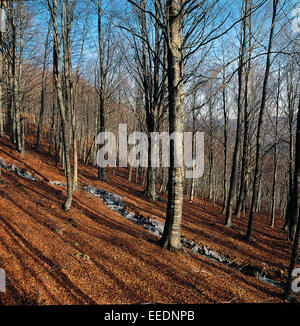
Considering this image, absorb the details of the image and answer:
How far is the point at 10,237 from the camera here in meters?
3.90

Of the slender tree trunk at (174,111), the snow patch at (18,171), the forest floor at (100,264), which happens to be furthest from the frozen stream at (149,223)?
the slender tree trunk at (174,111)

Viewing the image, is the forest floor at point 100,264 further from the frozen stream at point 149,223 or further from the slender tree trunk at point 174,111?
the slender tree trunk at point 174,111

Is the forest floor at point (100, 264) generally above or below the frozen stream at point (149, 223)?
above

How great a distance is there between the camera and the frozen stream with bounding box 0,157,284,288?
5.32 meters

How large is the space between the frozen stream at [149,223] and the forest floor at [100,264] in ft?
0.79

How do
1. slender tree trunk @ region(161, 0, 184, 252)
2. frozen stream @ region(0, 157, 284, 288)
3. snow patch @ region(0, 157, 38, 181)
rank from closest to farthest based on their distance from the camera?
slender tree trunk @ region(161, 0, 184, 252) → frozen stream @ region(0, 157, 284, 288) → snow patch @ region(0, 157, 38, 181)

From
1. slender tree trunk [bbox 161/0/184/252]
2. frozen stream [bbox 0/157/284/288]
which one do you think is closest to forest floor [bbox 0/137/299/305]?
frozen stream [bbox 0/157/284/288]

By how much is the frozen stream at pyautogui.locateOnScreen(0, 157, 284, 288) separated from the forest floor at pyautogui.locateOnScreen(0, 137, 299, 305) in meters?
0.24

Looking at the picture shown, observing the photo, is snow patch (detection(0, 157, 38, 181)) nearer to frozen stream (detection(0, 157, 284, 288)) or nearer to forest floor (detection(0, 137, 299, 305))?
frozen stream (detection(0, 157, 284, 288))

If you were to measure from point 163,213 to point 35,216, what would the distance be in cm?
569

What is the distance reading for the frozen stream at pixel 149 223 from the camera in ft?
17.4
